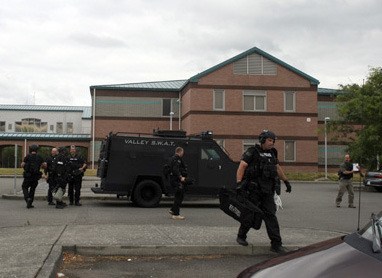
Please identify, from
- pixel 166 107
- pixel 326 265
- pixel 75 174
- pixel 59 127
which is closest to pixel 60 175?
pixel 75 174

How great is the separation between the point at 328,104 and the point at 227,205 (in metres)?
41.2

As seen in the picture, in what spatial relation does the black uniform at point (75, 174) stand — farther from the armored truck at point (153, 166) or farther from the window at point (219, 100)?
the window at point (219, 100)

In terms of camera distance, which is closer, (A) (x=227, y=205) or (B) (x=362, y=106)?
(A) (x=227, y=205)

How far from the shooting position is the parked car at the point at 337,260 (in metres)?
2.56

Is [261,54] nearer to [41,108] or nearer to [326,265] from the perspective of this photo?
[41,108]

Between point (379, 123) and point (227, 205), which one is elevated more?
point (379, 123)

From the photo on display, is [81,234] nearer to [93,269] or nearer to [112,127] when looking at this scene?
[93,269]

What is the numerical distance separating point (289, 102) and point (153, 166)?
28998mm

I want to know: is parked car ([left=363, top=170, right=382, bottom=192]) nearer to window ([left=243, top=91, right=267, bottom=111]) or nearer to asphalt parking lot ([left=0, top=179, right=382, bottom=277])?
asphalt parking lot ([left=0, top=179, right=382, bottom=277])

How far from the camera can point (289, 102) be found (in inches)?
1673

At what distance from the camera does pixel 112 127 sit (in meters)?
45.5

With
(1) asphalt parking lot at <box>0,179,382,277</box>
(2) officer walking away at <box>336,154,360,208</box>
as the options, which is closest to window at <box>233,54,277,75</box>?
(2) officer walking away at <box>336,154,360,208</box>

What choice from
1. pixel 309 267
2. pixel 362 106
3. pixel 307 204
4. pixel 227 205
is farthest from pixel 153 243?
pixel 362 106

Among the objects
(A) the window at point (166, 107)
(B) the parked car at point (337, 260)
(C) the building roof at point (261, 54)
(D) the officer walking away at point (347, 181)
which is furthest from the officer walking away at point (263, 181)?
(A) the window at point (166, 107)
